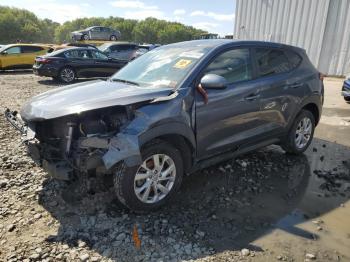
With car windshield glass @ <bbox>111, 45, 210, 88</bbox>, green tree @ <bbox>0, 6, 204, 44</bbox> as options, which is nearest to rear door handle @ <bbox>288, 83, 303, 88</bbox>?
car windshield glass @ <bbox>111, 45, 210, 88</bbox>

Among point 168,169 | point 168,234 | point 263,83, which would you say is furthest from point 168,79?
point 168,234

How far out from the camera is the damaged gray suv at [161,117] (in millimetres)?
3334

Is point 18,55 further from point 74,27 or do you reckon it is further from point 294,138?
point 74,27

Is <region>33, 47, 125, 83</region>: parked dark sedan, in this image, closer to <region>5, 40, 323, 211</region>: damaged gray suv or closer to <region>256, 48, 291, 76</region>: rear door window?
<region>5, 40, 323, 211</region>: damaged gray suv

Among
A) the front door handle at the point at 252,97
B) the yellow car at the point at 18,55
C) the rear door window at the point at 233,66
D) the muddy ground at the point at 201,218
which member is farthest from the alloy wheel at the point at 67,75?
the front door handle at the point at 252,97

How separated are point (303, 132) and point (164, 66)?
2.66 m

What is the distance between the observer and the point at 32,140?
3.62 m

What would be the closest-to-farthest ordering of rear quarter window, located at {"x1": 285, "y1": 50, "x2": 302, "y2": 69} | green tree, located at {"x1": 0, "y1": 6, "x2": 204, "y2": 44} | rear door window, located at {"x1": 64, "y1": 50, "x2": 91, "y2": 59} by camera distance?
1. rear quarter window, located at {"x1": 285, "y1": 50, "x2": 302, "y2": 69}
2. rear door window, located at {"x1": 64, "y1": 50, "x2": 91, "y2": 59}
3. green tree, located at {"x1": 0, "y1": 6, "x2": 204, "y2": 44}

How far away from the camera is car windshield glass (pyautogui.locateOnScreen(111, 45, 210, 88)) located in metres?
3.92

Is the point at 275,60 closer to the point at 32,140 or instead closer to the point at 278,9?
the point at 32,140

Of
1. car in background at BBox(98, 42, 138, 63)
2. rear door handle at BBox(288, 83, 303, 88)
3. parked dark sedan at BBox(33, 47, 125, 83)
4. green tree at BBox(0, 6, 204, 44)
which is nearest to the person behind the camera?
rear door handle at BBox(288, 83, 303, 88)

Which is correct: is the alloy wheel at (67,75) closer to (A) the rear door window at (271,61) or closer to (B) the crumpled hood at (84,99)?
(B) the crumpled hood at (84,99)

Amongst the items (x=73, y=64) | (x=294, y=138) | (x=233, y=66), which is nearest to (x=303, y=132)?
(x=294, y=138)

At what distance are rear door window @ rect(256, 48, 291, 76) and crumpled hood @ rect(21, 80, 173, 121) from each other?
1.58 meters
